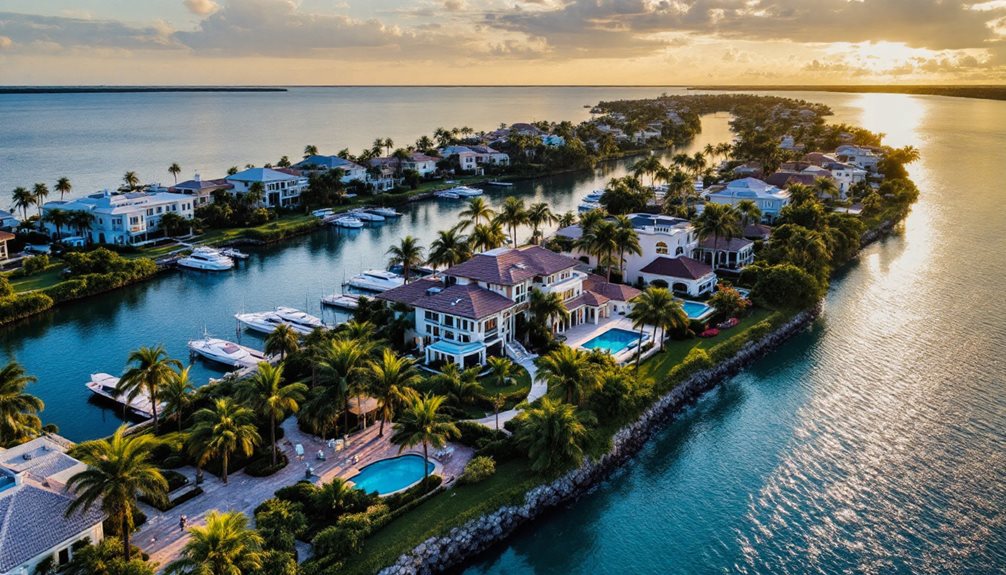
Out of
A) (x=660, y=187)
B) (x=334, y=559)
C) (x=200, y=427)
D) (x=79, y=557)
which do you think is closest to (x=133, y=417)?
(x=200, y=427)

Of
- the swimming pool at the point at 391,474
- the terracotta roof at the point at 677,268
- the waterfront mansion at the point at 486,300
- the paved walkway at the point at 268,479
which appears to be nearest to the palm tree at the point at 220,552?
the paved walkway at the point at 268,479

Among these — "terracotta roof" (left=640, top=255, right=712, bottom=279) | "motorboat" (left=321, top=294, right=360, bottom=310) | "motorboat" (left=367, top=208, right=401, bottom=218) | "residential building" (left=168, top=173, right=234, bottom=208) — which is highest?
"residential building" (left=168, top=173, right=234, bottom=208)

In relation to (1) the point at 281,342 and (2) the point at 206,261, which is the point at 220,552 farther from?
(2) the point at 206,261

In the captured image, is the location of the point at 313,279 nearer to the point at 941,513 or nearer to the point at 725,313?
the point at 725,313

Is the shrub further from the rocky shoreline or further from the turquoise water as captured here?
the turquoise water

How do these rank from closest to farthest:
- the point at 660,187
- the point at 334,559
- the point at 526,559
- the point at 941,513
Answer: the point at 334,559 → the point at 526,559 → the point at 941,513 → the point at 660,187

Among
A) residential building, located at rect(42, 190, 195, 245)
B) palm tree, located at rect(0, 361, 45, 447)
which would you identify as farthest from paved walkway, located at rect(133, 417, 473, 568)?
residential building, located at rect(42, 190, 195, 245)
